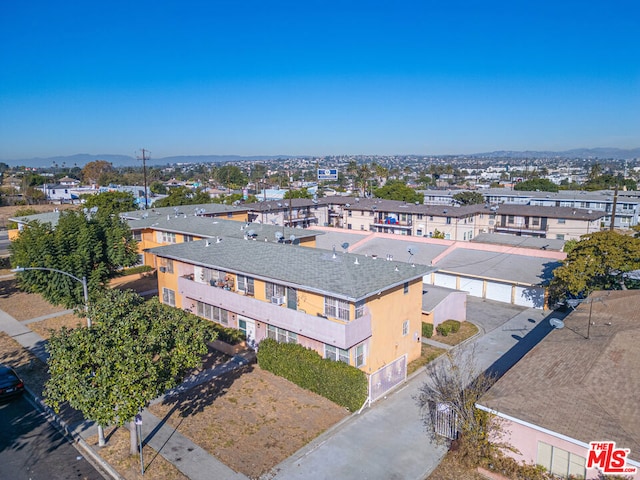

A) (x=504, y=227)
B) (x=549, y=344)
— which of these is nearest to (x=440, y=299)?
(x=549, y=344)

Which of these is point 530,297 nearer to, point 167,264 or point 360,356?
point 360,356

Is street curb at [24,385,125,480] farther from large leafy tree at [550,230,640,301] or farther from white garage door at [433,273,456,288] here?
white garage door at [433,273,456,288]

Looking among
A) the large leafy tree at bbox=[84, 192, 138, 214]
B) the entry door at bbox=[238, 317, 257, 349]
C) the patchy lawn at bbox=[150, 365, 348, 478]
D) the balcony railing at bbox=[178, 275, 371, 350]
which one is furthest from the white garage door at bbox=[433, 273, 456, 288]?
the large leafy tree at bbox=[84, 192, 138, 214]

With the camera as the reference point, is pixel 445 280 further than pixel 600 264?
Yes

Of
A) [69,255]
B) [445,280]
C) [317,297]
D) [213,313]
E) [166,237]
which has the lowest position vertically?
[445,280]

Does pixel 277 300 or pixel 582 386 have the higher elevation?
pixel 277 300

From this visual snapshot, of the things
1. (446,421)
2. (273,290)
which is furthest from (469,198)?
(446,421)
